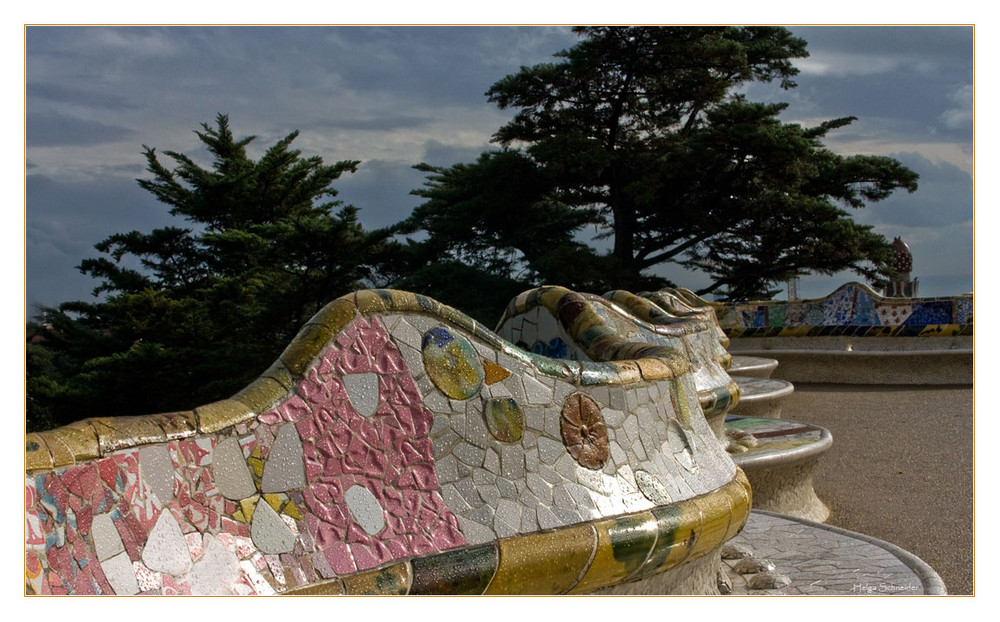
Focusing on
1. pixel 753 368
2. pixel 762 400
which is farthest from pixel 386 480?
pixel 753 368

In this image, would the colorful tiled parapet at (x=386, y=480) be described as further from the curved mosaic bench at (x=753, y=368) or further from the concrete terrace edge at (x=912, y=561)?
the curved mosaic bench at (x=753, y=368)

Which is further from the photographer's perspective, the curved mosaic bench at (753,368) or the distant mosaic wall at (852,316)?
the distant mosaic wall at (852,316)

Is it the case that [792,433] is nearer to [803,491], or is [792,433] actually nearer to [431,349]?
[803,491]

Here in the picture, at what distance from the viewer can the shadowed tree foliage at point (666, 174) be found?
49.0ft

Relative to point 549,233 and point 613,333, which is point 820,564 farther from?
point 549,233

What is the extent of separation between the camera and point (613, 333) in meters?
3.73

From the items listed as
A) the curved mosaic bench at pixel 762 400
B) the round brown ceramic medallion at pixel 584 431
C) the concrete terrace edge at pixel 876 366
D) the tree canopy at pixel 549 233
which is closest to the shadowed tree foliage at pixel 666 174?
the tree canopy at pixel 549 233

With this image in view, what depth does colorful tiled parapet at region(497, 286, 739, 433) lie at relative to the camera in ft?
11.7

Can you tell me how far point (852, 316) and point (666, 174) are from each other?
3.74 m

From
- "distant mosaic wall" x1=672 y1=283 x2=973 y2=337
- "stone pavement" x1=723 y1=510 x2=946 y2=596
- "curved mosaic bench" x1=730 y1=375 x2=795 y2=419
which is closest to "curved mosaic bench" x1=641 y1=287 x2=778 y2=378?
"curved mosaic bench" x1=730 y1=375 x2=795 y2=419

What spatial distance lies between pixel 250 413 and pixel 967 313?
12.6m

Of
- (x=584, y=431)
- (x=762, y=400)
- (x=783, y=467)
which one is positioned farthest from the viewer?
(x=762, y=400)

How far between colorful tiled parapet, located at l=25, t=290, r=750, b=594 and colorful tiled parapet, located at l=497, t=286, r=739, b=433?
1.65 ft

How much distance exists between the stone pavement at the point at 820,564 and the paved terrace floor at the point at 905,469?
743mm
